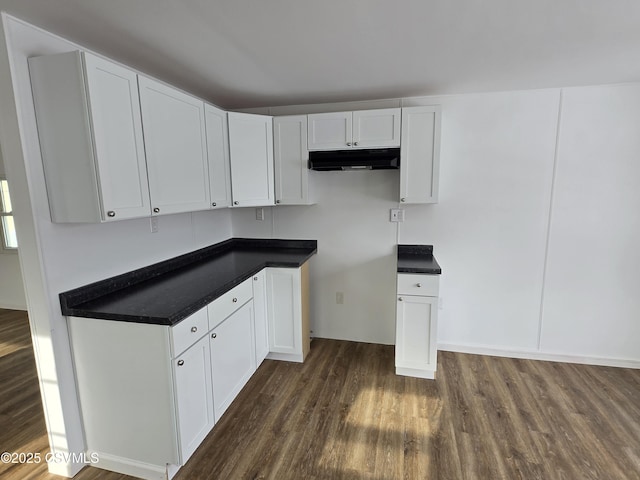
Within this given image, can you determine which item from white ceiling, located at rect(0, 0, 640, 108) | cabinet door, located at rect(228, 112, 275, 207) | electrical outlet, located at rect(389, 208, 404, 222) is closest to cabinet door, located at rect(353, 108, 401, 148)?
white ceiling, located at rect(0, 0, 640, 108)

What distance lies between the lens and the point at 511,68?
2.19 m

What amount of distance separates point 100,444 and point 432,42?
293cm

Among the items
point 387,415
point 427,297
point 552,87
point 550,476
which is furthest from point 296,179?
point 550,476

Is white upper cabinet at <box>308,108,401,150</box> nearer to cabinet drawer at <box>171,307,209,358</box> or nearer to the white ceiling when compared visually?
the white ceiling

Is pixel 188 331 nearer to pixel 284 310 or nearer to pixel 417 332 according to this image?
pixel 284 310

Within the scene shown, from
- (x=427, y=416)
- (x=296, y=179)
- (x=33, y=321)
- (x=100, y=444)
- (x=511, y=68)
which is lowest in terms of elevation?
(x=427, y=416)

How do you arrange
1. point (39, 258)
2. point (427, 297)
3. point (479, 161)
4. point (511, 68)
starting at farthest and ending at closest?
point (479, 161)
point (427, 297)
point (511, 68)
point (39, 258)

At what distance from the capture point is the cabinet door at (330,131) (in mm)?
2746

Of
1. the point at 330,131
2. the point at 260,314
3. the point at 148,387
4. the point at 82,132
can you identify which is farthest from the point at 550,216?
the point at 82,132

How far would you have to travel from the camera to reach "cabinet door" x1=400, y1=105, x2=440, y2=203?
8.59 ft

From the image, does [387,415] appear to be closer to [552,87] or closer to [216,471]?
[216,471]

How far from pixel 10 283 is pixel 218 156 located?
3.81 m

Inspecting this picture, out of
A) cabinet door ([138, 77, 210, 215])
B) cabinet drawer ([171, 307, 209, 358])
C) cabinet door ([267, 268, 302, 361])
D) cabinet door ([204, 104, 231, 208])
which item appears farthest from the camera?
cabinet door ([267, 268, 302, 361])

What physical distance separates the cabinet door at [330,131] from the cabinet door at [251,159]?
40cm
